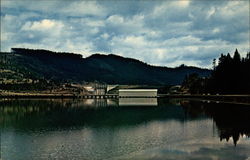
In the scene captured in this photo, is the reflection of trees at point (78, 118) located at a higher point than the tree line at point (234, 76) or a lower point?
lower

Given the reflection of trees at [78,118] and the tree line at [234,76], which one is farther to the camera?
the tree line at [234,76]

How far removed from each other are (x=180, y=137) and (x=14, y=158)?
27.7 meters

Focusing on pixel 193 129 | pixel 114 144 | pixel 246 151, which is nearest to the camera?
pixel 246 151

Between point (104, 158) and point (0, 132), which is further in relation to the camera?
point (0, 132)

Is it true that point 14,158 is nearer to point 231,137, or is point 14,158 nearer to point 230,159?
point 230,159

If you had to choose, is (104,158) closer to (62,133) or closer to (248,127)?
(62,133)

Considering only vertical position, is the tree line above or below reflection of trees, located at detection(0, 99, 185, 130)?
above

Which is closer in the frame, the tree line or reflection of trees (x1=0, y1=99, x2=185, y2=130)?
reflection of trees (x1=0, y1=99, x2=185, y2=130)

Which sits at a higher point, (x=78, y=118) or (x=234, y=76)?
(x=234, y=76)

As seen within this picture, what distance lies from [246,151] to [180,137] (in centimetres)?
1345

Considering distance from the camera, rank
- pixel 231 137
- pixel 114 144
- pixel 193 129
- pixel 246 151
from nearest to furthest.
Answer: pixel 246 151 → pixel 114 144 → pixel 231 137 → pixel 193 129

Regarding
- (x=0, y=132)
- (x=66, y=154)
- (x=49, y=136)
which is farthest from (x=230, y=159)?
(x=0, y=132)

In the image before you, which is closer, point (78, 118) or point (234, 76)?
point (78, 118)

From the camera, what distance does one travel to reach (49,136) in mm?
56281
